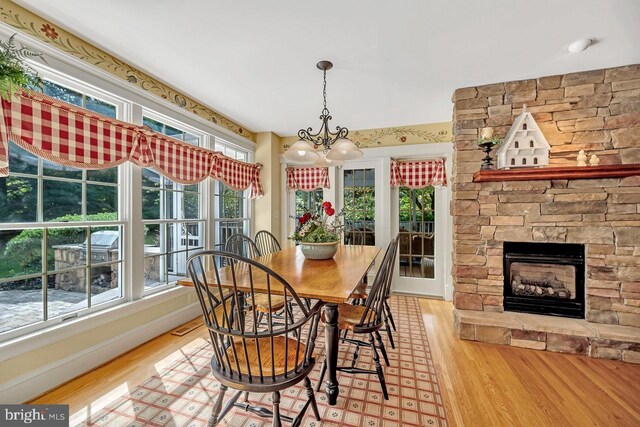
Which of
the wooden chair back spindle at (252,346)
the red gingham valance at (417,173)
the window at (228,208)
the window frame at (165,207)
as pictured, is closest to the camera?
the wooden chair back spindle at (252,346)

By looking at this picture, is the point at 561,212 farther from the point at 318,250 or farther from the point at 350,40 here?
the point at 350,40

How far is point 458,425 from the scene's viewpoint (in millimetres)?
1558

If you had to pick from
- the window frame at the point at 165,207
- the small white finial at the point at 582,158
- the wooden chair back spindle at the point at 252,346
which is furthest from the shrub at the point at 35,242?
the small white finial at the point at 582,158

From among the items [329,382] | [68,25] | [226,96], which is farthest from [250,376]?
[226,96]

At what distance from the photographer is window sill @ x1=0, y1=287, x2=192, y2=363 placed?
1.67 meters

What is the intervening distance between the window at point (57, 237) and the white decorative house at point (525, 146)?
11.5ft

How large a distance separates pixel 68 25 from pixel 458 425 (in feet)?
11.6

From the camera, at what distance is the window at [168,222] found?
2646 mm

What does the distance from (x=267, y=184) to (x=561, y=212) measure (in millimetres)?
3472

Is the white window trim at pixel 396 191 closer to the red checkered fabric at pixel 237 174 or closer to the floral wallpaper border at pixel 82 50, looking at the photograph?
the red checkered fabric at pixel 237 174

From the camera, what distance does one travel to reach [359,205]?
4.12 meters

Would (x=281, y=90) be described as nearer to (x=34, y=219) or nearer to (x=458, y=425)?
(x=34, y=219)

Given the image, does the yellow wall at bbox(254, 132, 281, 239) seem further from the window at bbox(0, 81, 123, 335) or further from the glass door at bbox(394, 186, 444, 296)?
the window at bbox(0, 81, 123, 335)

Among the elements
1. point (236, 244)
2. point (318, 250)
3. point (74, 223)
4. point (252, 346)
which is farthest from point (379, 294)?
point (74, 223)
